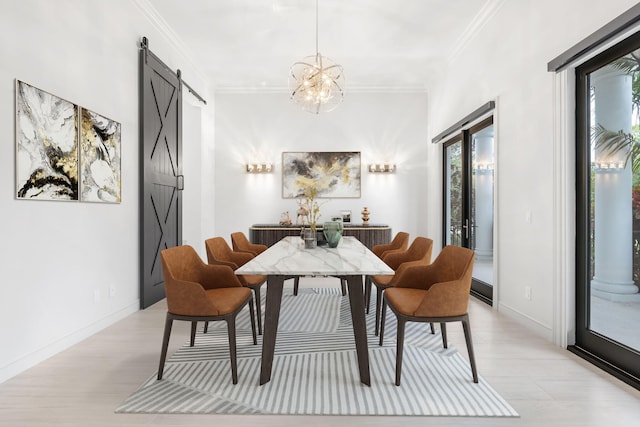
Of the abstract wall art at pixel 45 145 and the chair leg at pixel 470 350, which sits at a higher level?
the abstract wall art at pixel 45 145

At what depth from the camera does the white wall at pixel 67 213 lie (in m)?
2.35

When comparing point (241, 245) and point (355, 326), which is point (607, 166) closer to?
point (355, 326)

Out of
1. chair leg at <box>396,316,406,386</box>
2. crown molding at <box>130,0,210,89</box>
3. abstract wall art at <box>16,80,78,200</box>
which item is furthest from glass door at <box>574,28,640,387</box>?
crown molding at <box>130,0,210,89</box>

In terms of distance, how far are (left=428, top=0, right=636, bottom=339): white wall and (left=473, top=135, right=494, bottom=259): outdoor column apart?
455 mm

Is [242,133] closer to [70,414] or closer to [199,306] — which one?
[199,306]

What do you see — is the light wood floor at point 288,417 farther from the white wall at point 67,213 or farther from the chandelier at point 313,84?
the chandelier at point 313,84

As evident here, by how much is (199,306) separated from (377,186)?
15.5 feet

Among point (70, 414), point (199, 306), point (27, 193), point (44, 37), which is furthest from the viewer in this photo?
point (44, 37)

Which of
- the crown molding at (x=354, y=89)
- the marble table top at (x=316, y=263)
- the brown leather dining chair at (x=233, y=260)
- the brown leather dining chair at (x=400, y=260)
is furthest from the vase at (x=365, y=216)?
the marble table top at (x=316, y=263)

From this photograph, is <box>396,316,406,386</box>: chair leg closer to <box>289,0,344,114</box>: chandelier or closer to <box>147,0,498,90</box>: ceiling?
<box>289,0,344,114</box>: chandelier

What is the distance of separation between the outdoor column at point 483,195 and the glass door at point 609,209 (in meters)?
1.58

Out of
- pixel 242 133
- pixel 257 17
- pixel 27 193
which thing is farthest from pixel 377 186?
pixel 27 193

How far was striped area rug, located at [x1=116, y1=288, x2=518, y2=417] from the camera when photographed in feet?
6.39

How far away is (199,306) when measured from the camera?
7.23ft
